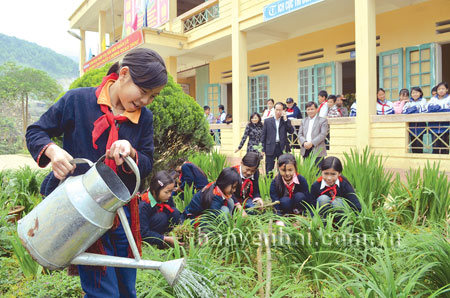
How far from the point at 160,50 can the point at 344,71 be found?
6.86 meters

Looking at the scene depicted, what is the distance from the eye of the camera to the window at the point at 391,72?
28.1ft

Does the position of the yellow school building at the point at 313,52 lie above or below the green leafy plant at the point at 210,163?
above

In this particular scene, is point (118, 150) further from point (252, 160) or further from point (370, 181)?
point (370, 181)

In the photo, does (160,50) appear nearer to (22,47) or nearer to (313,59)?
(313,59)

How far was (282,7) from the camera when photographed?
28.0ft

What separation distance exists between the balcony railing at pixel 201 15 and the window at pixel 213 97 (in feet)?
9.09

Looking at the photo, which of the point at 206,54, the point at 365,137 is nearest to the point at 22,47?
the point at 206,54

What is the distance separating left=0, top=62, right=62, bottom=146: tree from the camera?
2559 centimetres

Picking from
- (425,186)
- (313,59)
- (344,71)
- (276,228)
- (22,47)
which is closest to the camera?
(276,228)

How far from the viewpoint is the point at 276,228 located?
258cm

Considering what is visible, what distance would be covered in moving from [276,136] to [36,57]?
299 ft

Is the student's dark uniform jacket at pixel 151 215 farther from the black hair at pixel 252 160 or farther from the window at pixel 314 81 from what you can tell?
the window at pixel 314 81

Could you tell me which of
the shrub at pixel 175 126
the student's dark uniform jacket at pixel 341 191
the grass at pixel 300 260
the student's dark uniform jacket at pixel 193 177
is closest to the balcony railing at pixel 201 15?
the shrub at pixel 175 126

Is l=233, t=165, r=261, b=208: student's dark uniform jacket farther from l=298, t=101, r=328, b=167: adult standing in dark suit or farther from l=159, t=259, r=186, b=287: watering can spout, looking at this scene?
l=159, t=259, r=186, b=287: watering can spout
